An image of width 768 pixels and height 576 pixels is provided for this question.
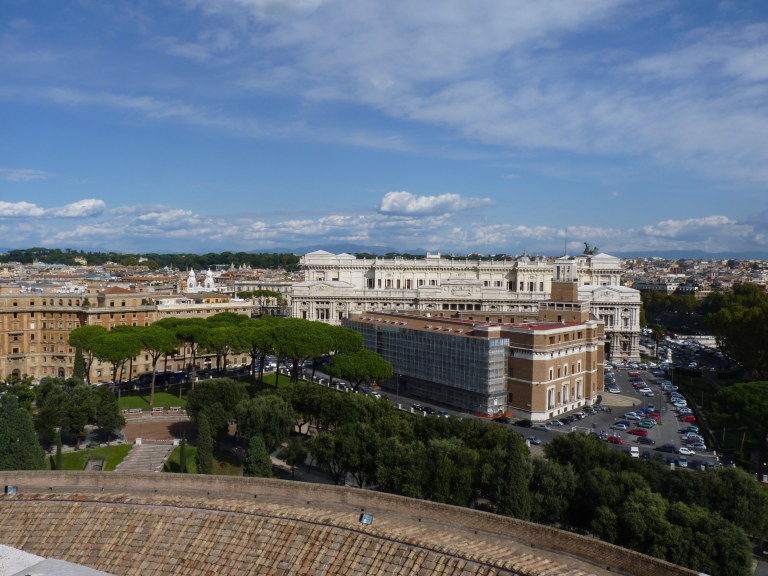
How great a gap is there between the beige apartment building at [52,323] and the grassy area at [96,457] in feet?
71.2

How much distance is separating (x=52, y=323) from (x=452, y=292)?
45.4m

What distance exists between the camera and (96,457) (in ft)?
117

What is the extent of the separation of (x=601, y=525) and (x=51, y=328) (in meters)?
52.5

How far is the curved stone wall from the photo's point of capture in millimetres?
15289

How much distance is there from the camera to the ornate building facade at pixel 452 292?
3051 inches

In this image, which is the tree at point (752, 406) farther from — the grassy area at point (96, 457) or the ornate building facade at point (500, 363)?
the grassy area at point (96, 457)

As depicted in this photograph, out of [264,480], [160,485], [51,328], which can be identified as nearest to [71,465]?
[160,485]

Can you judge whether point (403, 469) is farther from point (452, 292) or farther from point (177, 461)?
point (452, 292)

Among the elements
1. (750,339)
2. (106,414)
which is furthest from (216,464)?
(750,339)

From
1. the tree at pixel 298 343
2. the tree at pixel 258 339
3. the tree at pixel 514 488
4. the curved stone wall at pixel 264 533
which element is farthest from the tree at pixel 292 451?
the tree at pixel 258 339

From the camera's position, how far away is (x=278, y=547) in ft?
54.1

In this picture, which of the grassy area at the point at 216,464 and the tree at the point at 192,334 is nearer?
the grassy area at the point at 216,464

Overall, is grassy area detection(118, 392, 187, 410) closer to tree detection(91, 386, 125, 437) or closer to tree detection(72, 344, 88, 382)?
tree detection(72, 344, 88, 382)

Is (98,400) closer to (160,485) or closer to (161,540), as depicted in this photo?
(160,485)
